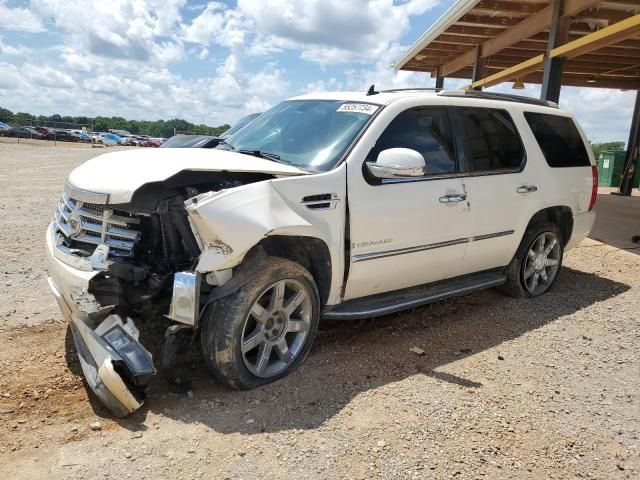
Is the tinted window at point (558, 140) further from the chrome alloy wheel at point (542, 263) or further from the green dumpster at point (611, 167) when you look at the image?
the green dumpster at point (611, 167)

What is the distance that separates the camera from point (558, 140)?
5586 millimetres

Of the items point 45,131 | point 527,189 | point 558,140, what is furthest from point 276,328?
point 45,131

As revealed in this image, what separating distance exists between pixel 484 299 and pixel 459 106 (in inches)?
82.6

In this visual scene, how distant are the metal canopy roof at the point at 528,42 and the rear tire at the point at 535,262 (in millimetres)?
4374

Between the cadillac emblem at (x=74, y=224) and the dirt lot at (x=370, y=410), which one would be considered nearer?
the dirt lot at (x=370, y=410)

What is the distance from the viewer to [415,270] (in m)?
4.29

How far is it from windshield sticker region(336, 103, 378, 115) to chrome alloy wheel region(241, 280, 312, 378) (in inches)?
58.1

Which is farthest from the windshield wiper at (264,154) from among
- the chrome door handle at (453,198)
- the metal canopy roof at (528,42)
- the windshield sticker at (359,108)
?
the metal canopy roof at (528,42)

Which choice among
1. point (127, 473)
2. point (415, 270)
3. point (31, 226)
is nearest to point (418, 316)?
point (415, 270)

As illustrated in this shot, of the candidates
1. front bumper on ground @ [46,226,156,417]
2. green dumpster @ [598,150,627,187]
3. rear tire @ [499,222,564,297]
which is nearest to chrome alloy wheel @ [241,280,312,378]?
front bumper on ground @ [46,226,156,417]

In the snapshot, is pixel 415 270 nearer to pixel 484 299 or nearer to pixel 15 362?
pixel 484 299

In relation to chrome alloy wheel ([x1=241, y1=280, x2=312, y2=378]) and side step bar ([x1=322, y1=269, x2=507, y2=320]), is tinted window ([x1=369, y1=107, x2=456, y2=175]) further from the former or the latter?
chrome alloy wheel ([x1=241, y1=280, x2=312, y2=378])

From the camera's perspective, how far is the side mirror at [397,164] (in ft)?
12.0

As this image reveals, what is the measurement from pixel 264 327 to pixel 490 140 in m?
2.76
